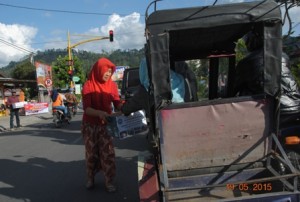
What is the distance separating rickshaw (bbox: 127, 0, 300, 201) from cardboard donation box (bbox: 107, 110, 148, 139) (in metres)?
1.01

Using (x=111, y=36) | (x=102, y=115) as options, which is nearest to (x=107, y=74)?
(x=102, y=115)

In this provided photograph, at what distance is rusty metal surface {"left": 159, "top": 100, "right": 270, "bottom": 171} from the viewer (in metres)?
4.03

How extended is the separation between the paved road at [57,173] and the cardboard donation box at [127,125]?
99 centimetres

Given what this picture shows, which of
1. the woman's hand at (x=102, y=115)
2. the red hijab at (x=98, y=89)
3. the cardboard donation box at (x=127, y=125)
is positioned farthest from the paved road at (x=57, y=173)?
the red hijab at (x=98, y=89)

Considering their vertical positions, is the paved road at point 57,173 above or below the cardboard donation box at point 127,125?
below

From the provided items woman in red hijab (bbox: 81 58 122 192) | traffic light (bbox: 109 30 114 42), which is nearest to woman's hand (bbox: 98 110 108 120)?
woman in red hijab (bbox: 81 58 122 192)

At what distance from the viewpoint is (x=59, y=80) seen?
198ft

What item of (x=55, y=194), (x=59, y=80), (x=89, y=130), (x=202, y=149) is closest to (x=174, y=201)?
(x=202, y=149)

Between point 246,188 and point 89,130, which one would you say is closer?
point 246,188

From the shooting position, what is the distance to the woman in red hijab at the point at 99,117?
231 inches

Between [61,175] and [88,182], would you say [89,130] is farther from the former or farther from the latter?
[61,175]

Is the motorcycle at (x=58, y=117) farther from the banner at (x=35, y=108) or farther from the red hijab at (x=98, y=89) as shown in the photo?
the red hijab at (x=98, y=89)

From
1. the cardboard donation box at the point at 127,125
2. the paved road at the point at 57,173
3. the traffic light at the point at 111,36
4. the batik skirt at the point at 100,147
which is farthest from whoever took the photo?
the traffic light at the point at 111,36

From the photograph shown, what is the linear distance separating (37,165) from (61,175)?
1476mm
